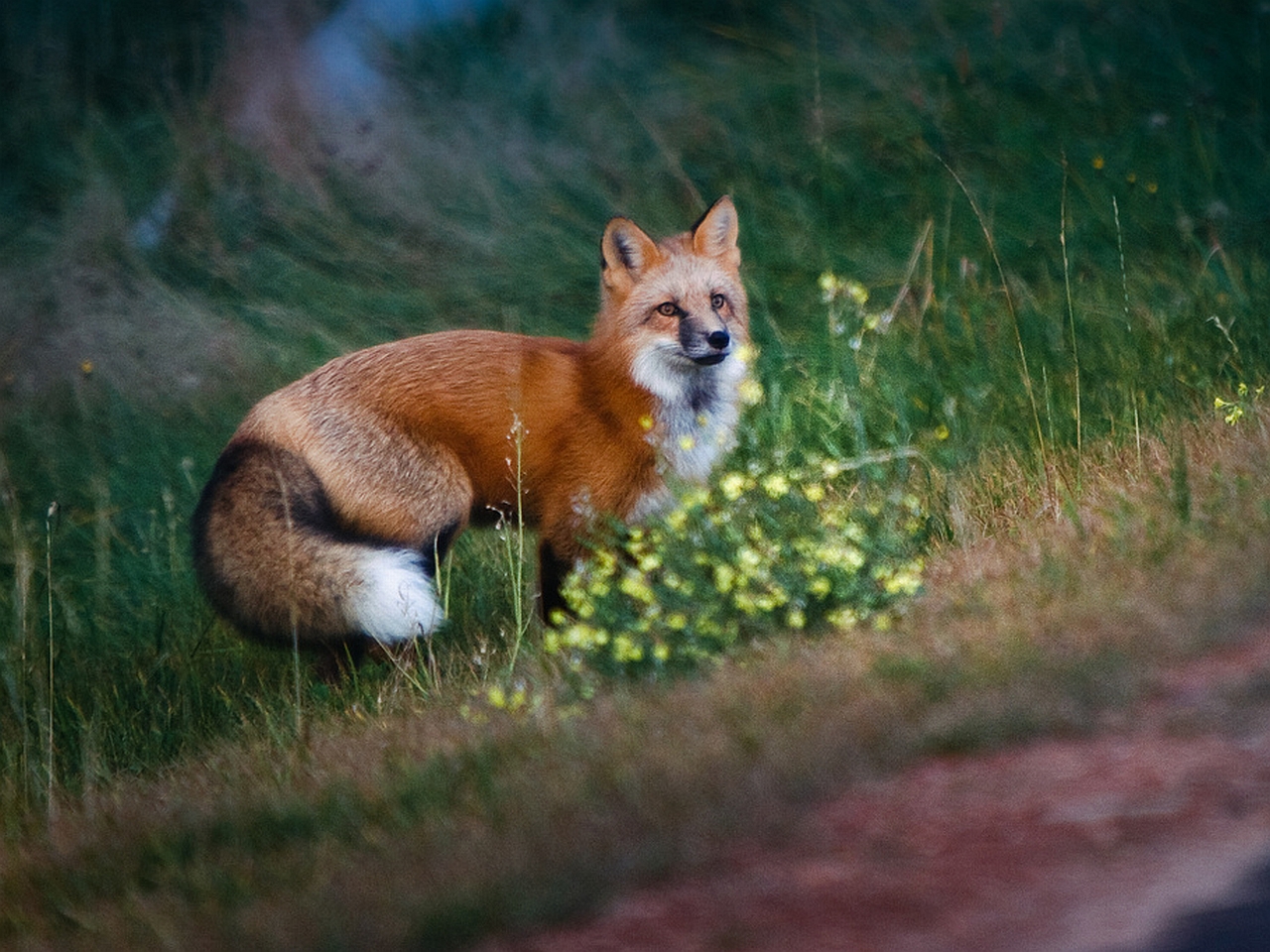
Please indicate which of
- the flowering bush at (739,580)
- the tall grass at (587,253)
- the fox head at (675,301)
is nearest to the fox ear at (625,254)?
the fox head at (675,301)

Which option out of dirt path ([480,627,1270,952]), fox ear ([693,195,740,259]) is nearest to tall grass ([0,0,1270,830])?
fox ear ([693,195,740,259])

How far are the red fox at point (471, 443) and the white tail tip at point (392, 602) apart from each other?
18 centimetres

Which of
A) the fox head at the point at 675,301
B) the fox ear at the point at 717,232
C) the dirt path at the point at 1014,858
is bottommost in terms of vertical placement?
the dirt path at the point at 1014,858

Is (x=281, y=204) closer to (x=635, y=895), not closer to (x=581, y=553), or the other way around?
(x=581, y=553)

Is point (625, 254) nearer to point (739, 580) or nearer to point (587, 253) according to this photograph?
point (739, 580)

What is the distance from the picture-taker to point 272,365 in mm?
8727

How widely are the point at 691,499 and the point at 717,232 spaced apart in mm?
2062

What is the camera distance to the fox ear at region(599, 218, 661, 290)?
5547 millimetres

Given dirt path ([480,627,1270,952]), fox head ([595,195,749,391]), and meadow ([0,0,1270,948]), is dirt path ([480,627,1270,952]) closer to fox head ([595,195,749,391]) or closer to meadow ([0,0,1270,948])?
meadow ([0,0,1270,948])

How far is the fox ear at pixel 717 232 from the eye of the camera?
5.63 metres

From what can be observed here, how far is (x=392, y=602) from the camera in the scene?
15.0 ft

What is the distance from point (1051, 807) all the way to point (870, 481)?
246 centimetres

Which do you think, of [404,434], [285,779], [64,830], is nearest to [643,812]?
[285,779]

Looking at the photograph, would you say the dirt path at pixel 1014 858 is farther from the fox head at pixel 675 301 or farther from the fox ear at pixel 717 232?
the fox ear at pixel 717 232
